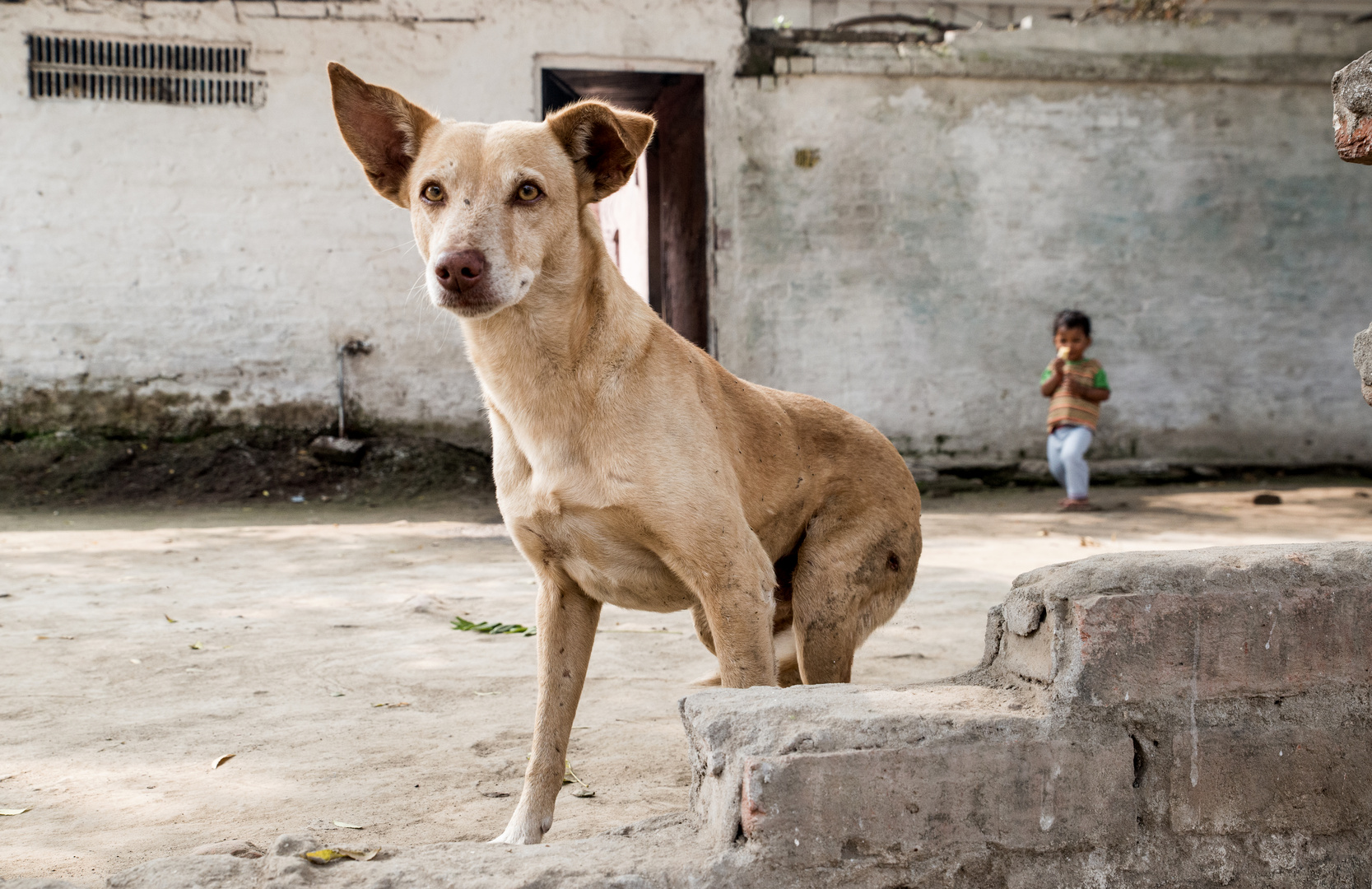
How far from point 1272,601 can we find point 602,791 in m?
1.67

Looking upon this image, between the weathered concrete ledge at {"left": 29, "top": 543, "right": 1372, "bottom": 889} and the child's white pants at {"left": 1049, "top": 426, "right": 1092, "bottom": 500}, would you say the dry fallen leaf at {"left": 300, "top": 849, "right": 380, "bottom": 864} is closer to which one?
the weathered concrete ledge at {"left": 29, "top": 543, "right": 1372, "bottom": 889}

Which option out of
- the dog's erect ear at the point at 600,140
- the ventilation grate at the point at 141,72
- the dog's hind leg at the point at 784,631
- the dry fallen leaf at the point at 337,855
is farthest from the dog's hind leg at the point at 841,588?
the ventilation grate at the point at 141,72

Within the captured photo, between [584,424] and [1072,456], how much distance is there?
7340 mm

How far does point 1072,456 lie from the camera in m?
8.94

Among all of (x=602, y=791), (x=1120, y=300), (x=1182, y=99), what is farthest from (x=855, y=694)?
(x=1182, y=99)

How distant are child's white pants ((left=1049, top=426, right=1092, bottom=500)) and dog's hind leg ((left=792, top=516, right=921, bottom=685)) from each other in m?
6.39

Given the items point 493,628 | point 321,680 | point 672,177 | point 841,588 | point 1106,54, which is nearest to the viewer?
point 841,588

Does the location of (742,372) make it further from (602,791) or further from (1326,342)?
(602,791)

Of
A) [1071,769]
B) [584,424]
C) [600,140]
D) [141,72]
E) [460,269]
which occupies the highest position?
[141,72]

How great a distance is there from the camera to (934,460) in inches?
413

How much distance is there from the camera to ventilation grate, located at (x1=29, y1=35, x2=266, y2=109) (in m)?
9.59

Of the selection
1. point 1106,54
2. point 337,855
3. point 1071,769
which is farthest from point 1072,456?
point 337,855

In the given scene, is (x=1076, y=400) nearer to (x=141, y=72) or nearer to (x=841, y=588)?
(x=841, y=588)

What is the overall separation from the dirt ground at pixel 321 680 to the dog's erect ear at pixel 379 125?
1.58 metres
